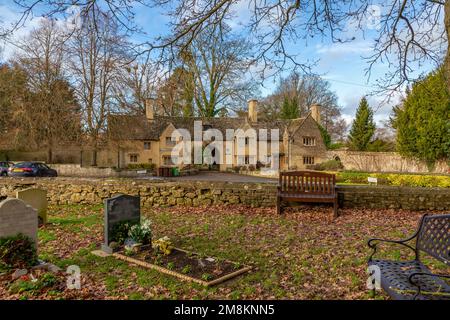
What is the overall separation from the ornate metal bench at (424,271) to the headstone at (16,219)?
5528mm

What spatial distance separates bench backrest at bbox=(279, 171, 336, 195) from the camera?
31.4 ft

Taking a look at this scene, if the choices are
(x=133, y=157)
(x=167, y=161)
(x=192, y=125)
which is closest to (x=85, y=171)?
(x=133, y=157)

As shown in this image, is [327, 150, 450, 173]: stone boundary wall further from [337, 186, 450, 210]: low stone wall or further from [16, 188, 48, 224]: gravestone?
[16, 188, 48, 224]: gravestone

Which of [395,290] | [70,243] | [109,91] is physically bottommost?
[70,243]

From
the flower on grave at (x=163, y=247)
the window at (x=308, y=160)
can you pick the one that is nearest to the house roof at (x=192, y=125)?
the window at (x=308, y=160)

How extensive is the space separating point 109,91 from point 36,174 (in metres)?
9.54

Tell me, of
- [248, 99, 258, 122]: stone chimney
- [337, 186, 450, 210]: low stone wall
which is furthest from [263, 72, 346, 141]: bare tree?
[337, 186, 450, 210]: low stone wall

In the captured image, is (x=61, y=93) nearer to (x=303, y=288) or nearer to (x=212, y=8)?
(x=212, y=8)

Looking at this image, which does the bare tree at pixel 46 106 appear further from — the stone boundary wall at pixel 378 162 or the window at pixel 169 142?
the stone boundary wall at pixel 378 162

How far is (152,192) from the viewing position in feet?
36.8

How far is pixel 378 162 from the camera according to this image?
3494 cm

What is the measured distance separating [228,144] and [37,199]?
33.3 m

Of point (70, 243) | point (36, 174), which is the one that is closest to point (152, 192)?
point (70, 243)

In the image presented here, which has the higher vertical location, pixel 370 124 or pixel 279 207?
pixel 370 124
